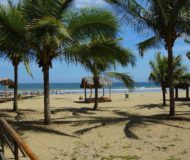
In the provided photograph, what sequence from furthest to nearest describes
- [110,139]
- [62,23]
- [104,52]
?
[104,52] < [62,23] < [110,139]

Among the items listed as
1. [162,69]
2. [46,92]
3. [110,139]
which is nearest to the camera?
[110,139]

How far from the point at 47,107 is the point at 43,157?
4.37 metres

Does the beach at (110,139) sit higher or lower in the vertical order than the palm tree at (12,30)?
lower

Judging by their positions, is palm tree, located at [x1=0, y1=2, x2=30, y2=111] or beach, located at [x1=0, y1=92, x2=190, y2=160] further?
palm tree, located at [x1=0, y1=2, x2=30, y2=111]

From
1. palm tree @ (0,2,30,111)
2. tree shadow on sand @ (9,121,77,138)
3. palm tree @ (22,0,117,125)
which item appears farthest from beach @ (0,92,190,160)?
palm tree @ (0,2,30,111)

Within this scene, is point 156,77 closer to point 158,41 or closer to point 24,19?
point 158,41

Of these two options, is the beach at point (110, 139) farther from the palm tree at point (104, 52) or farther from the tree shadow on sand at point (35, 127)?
the palm tree at point (104, 52)

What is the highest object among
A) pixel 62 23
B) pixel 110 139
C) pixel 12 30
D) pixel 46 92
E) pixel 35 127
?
pixel 62 23

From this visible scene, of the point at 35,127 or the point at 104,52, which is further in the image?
the point at 104,52

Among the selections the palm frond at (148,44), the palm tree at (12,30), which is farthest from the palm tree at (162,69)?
the palm tree at (12,30)

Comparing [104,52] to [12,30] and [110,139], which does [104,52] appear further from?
[110,139]

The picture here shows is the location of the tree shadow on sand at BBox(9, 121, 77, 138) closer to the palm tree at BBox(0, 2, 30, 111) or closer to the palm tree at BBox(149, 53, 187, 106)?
the palm tree at BBox(0, 2, 30, 111)

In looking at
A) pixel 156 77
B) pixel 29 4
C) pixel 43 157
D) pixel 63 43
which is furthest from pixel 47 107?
pixel 156 77

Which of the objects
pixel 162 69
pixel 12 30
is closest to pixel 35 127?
pixel 12 30
